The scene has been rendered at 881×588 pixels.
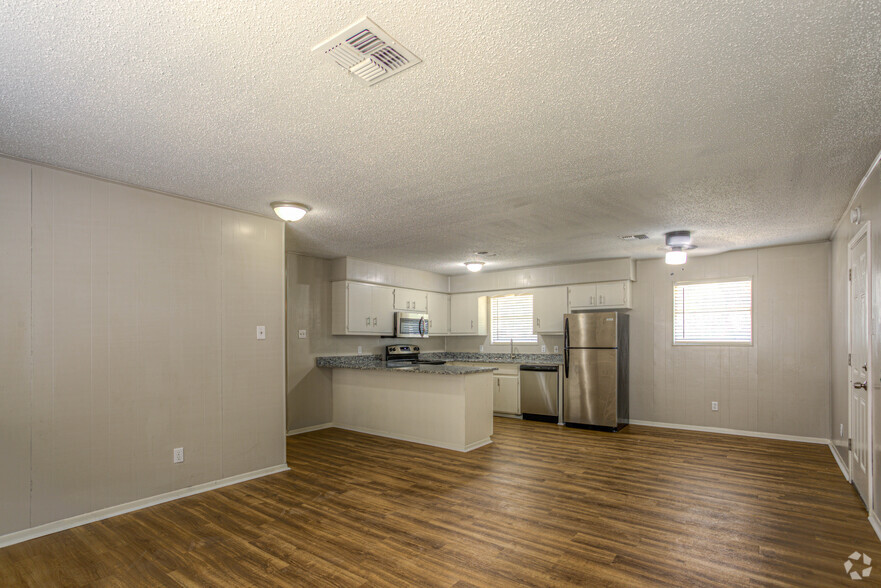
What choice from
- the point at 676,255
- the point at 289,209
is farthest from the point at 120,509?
the point at 676,255

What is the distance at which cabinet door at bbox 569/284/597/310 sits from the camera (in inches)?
274

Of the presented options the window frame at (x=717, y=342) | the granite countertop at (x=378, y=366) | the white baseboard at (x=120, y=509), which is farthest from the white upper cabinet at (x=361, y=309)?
the window frame at (x=717, y=342)

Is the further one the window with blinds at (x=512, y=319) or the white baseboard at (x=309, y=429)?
the window with blinds at (x=512, y=319)

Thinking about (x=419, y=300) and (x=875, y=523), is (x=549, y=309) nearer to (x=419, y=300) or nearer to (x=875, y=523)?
(x=419, y=300)

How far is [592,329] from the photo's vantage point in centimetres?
661

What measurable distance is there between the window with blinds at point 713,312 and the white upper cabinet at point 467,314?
313cm

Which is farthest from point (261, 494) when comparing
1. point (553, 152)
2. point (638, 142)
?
point (638, 142)

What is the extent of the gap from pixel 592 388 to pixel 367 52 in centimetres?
572

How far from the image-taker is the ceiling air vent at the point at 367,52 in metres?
1.75

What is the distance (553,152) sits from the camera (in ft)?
9.55

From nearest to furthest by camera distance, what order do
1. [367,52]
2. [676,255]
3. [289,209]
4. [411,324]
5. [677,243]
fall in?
1. [367,52]
2. [289,209]
3. [677,243]
4. [676,255]
5. [411,324]

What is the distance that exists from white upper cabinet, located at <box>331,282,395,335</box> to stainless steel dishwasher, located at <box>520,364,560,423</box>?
225cm

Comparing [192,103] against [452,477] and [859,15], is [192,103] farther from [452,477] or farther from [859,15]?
[452,477]

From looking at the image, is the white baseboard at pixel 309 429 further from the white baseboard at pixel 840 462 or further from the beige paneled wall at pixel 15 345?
the white baseboard at pixel 840 462
